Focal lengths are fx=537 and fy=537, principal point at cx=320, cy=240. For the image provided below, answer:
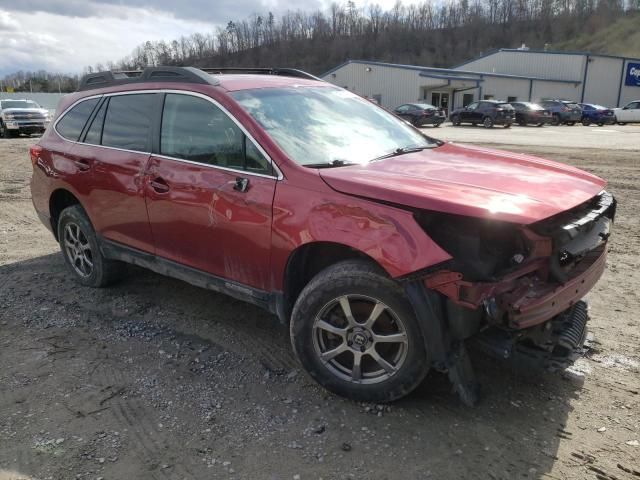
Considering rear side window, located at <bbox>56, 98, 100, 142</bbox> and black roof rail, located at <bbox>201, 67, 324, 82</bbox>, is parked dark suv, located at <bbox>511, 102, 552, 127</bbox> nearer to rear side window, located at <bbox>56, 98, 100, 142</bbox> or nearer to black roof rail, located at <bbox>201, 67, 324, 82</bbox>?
black roof rail, located at <bbox>201, 67, 324, 82</bbox>

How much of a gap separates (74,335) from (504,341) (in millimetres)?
3224

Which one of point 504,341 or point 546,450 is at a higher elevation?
point 504,341

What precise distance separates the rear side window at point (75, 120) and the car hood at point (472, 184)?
2808 millimetres

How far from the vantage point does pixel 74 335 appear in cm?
423

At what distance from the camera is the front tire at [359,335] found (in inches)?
116

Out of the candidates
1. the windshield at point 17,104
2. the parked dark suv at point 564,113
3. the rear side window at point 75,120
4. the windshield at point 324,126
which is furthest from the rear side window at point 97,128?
the parked dark suv at point 564,113

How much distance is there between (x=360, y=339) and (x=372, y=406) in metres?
0.42

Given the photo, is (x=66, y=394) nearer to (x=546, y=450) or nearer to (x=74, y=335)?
(x=74, y=335)

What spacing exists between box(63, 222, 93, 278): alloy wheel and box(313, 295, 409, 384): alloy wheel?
9.15ft

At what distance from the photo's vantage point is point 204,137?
378 centimetres

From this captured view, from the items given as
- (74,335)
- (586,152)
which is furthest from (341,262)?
(586,152)

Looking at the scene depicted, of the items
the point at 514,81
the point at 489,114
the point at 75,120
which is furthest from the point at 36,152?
the point at 514,81

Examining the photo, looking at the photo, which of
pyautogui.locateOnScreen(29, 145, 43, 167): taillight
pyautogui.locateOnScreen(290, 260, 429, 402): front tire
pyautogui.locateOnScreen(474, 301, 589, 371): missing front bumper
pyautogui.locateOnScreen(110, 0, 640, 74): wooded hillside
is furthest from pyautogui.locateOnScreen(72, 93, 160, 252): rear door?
pyautogui.locateOnScreen(110, 0, 640, 74): wooded hillside

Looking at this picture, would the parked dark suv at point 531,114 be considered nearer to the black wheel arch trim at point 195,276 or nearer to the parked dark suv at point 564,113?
the parked dark suv at point 564,113
